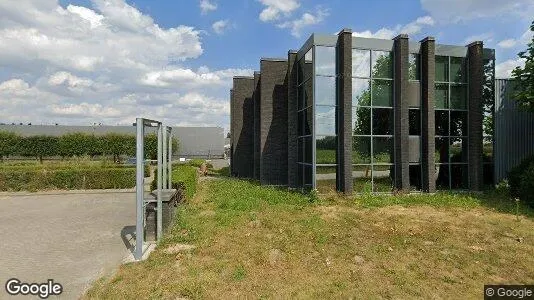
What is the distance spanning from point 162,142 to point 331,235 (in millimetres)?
5540

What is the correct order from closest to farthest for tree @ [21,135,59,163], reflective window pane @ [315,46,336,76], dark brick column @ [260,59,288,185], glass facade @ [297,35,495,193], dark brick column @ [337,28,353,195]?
dark brick column @ [337,28,353,195] → reflective window pane @ [315,46,336,76] → glass facade @ [297,35,495,193] → dark brick column @ [260,59,288,185] → tree @ [21,135,59,163]

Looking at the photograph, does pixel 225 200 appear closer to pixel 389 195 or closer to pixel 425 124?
pixel 389 195

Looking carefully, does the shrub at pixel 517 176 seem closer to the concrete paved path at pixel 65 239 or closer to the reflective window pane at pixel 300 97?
the reflective window pane at pixel 300 97

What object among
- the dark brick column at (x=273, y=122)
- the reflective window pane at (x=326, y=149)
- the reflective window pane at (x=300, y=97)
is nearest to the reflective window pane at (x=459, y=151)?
the reflective window pane at (x=326, y=149)

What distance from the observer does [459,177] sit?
16.4m

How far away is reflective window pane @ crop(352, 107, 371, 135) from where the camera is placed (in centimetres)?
1506

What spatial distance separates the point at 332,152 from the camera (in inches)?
593

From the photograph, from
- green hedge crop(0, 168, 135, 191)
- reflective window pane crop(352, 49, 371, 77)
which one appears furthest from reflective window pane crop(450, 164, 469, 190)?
green hedge crop(0, 168, 135, 191)

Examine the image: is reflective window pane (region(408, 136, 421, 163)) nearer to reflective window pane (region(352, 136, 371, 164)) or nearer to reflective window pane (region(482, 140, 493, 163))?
reflective window pane (region(352, 136, 371, 164))

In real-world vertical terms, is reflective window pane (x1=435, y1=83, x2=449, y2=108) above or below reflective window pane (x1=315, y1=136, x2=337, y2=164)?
above

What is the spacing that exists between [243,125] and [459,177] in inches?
614

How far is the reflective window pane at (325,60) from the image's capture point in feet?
48.9

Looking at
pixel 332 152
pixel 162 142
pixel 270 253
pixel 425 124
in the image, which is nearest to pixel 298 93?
pixel 332 152

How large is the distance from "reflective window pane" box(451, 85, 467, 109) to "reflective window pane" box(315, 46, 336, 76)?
6580mm
